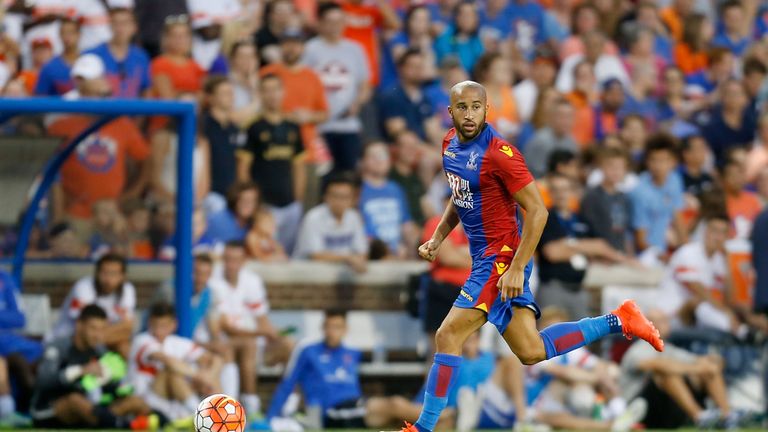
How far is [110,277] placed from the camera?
12.1 metres

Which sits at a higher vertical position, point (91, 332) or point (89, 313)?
point (89, 313)

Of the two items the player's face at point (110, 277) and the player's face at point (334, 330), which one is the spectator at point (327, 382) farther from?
the player's face at point (110, 277)

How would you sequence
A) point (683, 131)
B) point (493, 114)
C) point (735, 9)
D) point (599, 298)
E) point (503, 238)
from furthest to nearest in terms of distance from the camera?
1. point (735, 9)
2. point (683, 131)
3. point (493, 114)
4. point (599, 298)
5. point (503, 238)

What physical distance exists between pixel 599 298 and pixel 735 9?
582cm

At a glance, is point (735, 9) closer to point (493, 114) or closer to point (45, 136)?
point (493, 114)

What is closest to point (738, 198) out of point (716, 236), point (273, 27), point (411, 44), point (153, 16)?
point (716, 236)

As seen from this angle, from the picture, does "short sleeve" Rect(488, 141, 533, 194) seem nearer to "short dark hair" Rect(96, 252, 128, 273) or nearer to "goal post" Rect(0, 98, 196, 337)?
"goal post" Rect(0, 98, 196, 337)

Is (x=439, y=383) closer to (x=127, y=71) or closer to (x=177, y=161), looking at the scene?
(x=177, y=161)

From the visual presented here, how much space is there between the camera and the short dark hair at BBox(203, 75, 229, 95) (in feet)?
42.7

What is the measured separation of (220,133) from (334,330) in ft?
6.68

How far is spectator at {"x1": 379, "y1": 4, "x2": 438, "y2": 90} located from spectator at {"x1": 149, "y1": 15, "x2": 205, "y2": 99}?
2159mm

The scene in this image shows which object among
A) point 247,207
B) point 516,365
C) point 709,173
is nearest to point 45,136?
point 247,207

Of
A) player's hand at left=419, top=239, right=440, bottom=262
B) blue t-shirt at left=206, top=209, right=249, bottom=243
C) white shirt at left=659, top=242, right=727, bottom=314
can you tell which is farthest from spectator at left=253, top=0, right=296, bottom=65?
player's hand at left=419, top=239, right=440, bottom=262

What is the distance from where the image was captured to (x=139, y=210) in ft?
40.2
